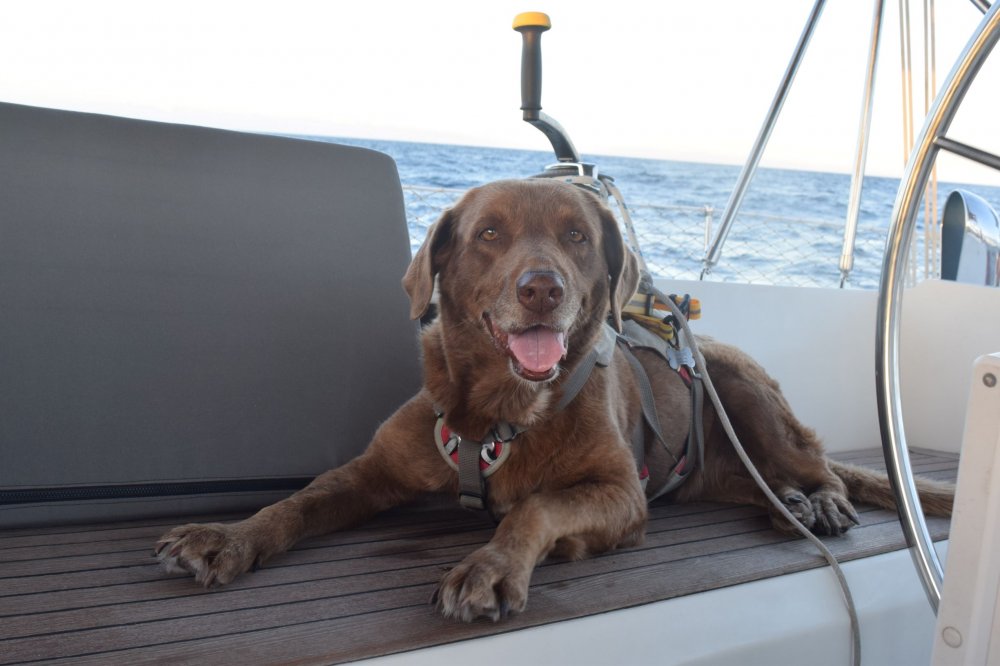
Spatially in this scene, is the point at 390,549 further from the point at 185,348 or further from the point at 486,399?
the point at 185,348

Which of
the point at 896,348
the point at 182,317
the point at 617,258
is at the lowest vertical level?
the point at 182,317

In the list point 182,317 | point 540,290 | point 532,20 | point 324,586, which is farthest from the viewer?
point 532,20

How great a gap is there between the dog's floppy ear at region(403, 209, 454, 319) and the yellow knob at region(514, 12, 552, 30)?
0.97m

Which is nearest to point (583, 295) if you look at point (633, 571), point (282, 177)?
point (633, 571)

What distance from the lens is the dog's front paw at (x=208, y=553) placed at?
1.79 meters

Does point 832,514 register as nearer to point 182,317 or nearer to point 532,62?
point 532,62

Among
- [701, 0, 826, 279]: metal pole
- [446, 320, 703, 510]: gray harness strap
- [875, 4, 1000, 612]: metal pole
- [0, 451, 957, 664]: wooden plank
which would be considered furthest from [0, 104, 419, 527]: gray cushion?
[701, 0, 826, 279]: metal pole

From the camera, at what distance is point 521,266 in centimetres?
219

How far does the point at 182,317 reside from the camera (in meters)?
2.52

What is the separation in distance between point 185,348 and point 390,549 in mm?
927

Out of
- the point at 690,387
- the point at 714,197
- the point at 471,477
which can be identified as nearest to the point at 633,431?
the point at 690,387

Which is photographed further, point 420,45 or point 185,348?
point 420,45

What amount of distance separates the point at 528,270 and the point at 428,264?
390mm

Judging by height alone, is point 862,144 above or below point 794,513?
above
